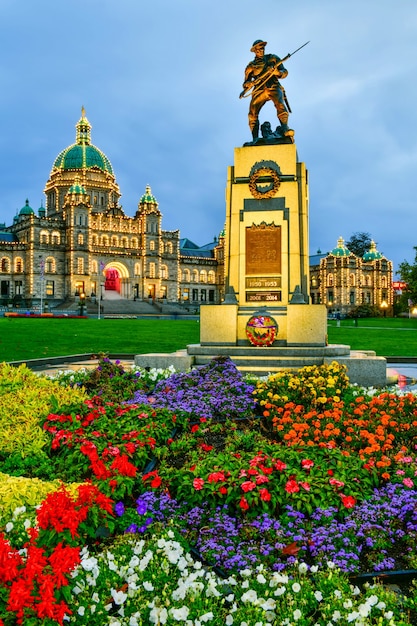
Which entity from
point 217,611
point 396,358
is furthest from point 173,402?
point 396,358

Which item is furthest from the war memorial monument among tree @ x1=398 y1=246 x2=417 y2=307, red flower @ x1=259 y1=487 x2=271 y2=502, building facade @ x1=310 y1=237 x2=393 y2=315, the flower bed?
building facade @ x1=310 y1=237 x2=393 y2=315

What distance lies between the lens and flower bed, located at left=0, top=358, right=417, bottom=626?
342cm

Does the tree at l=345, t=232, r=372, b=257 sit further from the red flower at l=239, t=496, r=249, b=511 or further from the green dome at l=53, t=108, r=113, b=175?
the red flower at l=239, t=496, r=249, b=511

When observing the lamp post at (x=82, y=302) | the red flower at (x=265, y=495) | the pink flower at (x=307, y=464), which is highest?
the lamp post at (x=82, y=302)

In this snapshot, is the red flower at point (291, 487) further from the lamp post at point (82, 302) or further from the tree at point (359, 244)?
the tree at point (359, 244)

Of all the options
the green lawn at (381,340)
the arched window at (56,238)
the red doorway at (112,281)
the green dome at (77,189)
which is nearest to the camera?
the green lawn at (381,340)

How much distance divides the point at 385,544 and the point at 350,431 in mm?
2781

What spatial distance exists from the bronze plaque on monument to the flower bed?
693cm

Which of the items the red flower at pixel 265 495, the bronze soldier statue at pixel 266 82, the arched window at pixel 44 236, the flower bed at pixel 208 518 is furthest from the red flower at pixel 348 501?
the arched window at pixel 44 236

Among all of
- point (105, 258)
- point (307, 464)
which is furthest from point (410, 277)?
point (307, 464)

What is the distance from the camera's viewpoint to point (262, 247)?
14.8 metres

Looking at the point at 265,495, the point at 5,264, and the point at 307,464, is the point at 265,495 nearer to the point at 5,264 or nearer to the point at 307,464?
the point at 307,464

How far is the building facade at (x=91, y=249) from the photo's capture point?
106 metres

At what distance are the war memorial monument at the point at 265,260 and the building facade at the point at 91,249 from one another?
84.2 metres
